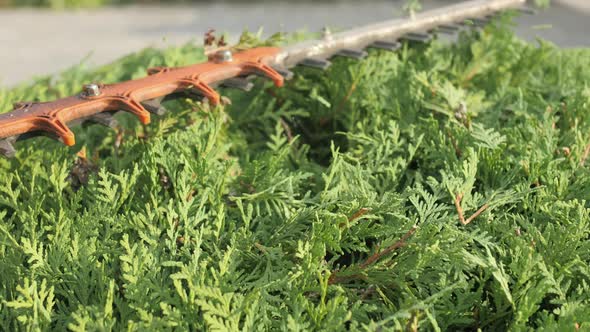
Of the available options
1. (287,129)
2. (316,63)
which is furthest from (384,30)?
(287,129)

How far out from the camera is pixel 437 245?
134cm

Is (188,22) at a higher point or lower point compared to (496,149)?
lower

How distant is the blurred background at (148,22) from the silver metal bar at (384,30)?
4.60 metres

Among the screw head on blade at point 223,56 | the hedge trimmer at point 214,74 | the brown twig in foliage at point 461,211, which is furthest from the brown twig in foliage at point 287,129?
the brown twig in foliage at point 461,211

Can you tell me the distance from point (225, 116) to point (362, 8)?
8.10 metres

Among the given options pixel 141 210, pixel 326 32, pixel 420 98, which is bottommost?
pixel 141 210

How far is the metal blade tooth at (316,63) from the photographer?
7.04 feet

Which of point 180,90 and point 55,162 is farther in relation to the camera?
point 180,90

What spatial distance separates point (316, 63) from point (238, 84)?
36 centimetres

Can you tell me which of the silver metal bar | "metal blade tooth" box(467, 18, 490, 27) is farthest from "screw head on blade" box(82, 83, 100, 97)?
"metal blade tooth" box(467, 18, 490, 27)

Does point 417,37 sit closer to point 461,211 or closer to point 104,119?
point 461,211

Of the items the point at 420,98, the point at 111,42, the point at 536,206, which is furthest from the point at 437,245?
the point at 111,42

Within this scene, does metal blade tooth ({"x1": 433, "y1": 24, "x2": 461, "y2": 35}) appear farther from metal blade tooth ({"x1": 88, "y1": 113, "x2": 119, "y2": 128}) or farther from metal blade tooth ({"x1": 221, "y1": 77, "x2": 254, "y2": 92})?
metal blade tooth ({"x1": 88, "y1": 113, "x2": 119, "y2": 128})

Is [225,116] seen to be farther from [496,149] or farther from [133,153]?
[496,149]
